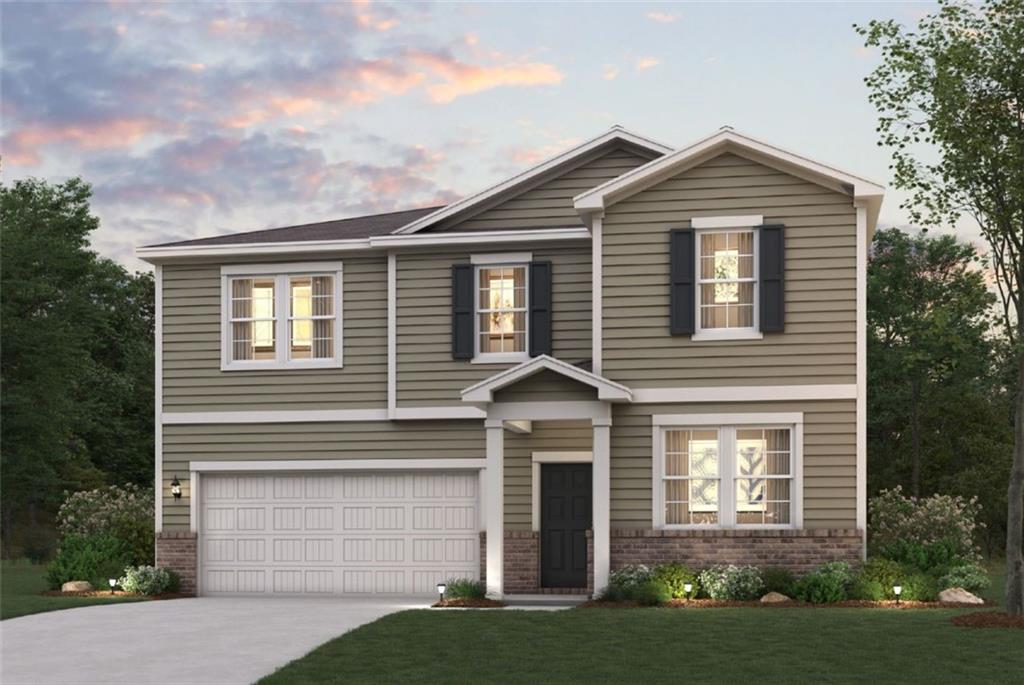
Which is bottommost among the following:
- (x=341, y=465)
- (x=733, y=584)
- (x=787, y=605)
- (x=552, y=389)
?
(x=787, y=605)

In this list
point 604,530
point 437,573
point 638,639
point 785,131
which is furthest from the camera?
point 785,131

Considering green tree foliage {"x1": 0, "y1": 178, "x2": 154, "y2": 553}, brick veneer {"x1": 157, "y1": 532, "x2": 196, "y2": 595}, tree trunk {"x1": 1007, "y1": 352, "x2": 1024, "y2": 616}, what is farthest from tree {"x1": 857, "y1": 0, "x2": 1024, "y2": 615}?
green tree foliage {"x1": 0, "y1": 178, "x2": 154, "y2": 553}

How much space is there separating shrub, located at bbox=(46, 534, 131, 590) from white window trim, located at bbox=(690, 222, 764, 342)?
1125 centimetres

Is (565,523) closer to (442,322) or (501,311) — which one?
(501,311)

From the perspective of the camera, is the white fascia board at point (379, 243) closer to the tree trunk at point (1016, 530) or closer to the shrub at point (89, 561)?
the shrub at point (89, 561)

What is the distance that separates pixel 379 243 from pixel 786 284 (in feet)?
23.4

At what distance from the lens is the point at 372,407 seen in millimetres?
24281

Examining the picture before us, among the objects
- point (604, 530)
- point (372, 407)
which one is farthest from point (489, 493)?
point (372, 407)

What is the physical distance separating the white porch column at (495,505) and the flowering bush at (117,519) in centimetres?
743

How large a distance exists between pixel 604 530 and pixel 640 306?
3629 mm

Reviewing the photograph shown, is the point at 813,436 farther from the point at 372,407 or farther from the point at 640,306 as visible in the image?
the point at 372,407

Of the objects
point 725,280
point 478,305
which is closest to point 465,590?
point 478,305

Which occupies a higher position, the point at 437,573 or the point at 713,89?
the point at 713,89

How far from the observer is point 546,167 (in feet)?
79.2
